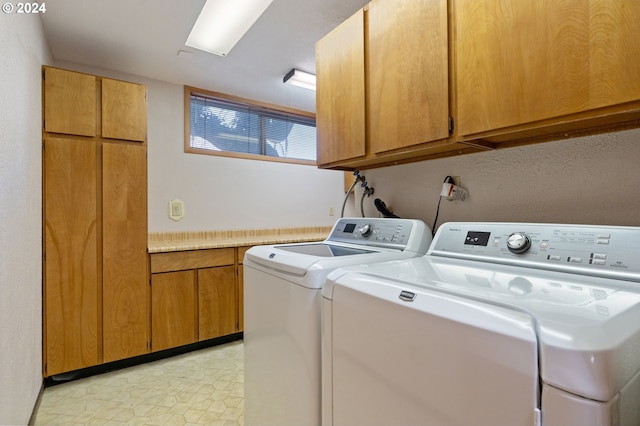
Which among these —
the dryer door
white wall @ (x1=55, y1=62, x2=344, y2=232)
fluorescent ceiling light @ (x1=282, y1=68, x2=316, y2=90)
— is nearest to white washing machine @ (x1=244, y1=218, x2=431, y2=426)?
the dryer door

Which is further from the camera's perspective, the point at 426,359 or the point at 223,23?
the point at 223,23

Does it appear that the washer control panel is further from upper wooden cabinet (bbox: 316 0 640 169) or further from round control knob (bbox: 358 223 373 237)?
upper wooden cabinet (bbox: 316 0 640 169)

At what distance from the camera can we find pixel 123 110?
2.34m

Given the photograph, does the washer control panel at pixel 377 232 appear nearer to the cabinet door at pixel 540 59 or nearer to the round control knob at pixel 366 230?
the round control knob at pixel 366 230

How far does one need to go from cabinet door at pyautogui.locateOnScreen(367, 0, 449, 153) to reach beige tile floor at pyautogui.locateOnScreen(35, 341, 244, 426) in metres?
1.75

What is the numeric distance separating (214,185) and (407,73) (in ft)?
8.07

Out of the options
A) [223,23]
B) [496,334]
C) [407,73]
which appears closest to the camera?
[496,334]

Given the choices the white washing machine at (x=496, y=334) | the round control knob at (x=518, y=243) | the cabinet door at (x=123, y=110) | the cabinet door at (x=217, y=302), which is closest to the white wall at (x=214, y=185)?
the cabinet door at (x=123, y=110)

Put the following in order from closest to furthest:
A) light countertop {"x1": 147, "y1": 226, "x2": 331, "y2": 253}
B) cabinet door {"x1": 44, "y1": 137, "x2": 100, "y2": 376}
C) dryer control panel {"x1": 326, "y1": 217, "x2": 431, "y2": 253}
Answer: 1. dryer control panel {"x1": 326, "y1": 217, "x2": 431, "y2": 253}
2. cabinet door {"x1": 44, "y1": 137, "x2": 100, "y2": 376}
3. light countertop {"x1": 147, "y1": 226, "x2": 331, "y2": 253}

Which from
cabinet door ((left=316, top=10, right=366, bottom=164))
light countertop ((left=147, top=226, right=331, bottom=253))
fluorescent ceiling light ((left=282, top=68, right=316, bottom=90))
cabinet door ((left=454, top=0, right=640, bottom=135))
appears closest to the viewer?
cabinet door ((left=454, top=0, right=640, bottom=135))

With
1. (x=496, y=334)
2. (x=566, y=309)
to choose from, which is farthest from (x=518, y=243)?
(x=496, y=334)

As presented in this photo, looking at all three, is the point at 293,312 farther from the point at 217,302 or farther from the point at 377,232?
the point at 217,302

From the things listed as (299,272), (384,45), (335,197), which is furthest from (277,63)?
(299,272)

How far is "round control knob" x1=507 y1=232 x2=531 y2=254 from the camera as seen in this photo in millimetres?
988
